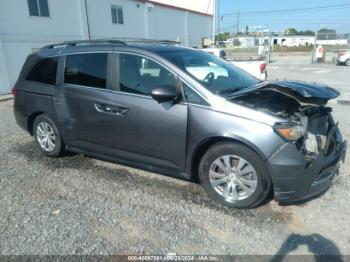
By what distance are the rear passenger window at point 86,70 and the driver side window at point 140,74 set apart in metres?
0.29

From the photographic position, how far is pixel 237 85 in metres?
3.76

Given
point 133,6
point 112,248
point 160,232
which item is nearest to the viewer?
point 112,248

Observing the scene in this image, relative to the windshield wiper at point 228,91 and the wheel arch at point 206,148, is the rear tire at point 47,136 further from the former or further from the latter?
the windshield wiper at point 228,91

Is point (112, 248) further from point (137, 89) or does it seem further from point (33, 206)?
point (137, 89)

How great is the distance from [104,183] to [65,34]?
45.8 ft

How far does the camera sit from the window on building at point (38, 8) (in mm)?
13828

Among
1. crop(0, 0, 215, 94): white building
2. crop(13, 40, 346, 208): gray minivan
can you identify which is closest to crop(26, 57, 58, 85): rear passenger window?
crop(13, 40, 346, 208): gray minivan

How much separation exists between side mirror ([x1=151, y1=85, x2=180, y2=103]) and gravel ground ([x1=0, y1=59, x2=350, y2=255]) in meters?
1.18

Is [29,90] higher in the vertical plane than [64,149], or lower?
higher

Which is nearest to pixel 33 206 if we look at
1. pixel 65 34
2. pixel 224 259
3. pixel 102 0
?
pixel 224 259

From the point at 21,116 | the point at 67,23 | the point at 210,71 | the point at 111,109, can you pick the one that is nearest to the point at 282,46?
the point at 67,23

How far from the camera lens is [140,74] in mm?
3648

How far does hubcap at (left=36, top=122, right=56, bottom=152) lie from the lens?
4656 millimetres

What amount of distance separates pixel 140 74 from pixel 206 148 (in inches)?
47.9
